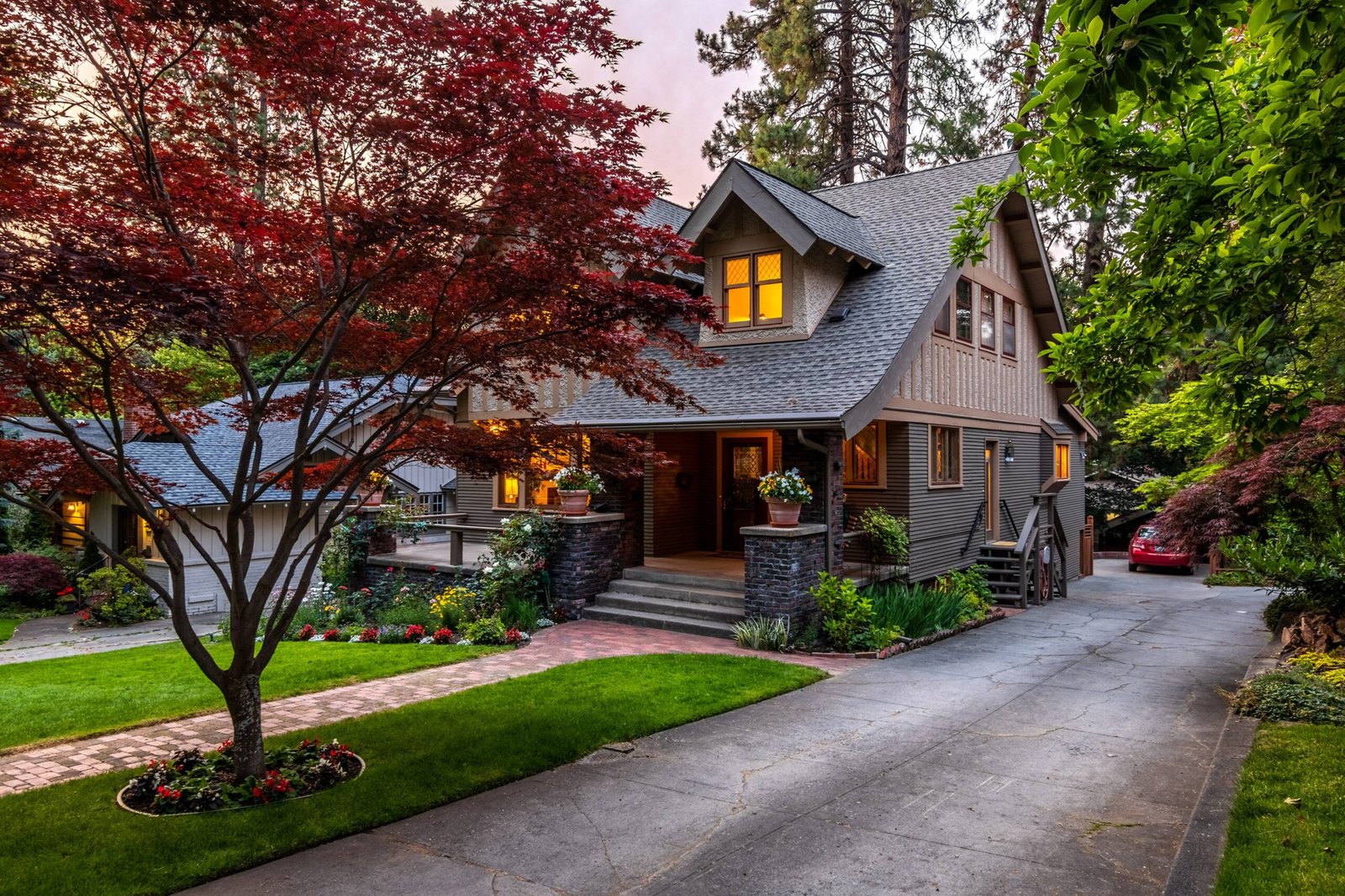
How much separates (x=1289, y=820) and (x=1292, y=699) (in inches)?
122

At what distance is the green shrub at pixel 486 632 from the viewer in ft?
38.0

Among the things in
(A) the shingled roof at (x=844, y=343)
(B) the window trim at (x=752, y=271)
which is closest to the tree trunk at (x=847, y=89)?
(A) the shingled roof at (x=844, y=343)

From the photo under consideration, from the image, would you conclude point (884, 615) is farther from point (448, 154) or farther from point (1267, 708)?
point (448, 154)

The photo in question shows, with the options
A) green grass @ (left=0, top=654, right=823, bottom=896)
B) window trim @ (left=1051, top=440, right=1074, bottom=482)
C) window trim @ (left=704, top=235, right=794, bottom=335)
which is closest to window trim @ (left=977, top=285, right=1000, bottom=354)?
window trim @ (left=704, top=235, right=794, bottom=335)

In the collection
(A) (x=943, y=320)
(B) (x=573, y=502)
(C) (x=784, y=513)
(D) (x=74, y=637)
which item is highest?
(A) (x=943, y=320)

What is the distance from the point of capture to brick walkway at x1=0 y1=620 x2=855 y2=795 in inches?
261

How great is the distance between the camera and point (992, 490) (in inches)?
680

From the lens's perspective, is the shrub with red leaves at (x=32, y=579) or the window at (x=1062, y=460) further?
the window at (x=1062, y=460)

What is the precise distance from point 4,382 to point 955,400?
1350 centimetres

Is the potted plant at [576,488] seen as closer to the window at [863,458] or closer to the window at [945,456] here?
the window at [863,458]

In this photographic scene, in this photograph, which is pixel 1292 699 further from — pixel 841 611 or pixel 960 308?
pixel 960 308

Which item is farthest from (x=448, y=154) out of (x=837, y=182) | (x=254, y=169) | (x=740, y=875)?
(x=837, y=182)

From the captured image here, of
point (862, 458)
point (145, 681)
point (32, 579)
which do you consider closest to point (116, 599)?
point (32, 579)

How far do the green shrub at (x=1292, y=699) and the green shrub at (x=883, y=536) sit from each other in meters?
5.27
